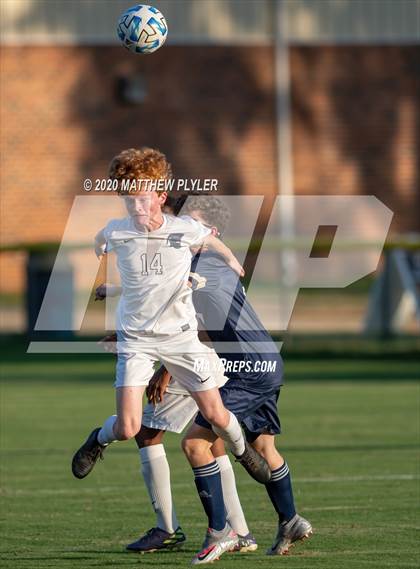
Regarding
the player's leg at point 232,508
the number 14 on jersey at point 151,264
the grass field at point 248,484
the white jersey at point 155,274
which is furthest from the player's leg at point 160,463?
the number 14 on jersey at point 151,264

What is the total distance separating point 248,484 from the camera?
36.0ft

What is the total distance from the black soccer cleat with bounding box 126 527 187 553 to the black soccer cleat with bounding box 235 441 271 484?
64cm

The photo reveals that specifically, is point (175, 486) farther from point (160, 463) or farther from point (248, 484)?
point (160, 463)

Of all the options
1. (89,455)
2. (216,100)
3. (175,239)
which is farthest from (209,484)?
(216,100)

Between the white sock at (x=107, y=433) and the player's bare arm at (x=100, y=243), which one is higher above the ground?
the player's bare arm at (x=100, y=243)

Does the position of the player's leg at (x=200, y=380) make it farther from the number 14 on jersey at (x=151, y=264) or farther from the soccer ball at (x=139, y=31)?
the soccer ball at (x=139, y=31)

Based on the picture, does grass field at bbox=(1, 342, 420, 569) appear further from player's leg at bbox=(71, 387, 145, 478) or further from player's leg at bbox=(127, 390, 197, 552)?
player's leg at bbox=(71, 387, 145, 478)

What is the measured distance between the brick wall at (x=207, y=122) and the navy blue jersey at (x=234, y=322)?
21.9 m

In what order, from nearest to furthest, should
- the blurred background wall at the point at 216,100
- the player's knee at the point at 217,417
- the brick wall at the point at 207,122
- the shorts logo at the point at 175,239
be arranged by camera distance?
1. the player's knee at the point at 217,417
2. the shorts logo at the point at 175,239
3. the blurred background wall at the point at 216,100
4. the brick wall at the point at 207,122

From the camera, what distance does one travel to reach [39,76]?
30.7 meters

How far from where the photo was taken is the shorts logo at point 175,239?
25.6ft

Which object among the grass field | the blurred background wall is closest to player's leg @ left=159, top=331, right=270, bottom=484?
the grass field

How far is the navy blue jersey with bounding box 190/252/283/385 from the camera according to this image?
809cm

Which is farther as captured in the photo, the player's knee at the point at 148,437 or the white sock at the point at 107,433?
the player's knee at the point at 148,437
